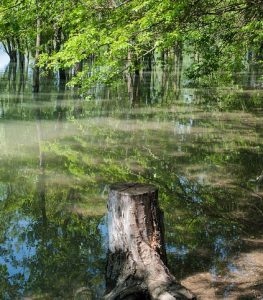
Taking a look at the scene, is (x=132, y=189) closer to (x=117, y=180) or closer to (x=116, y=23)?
(x=117, y=180)

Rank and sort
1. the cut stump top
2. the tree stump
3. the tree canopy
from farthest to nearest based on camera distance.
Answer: the tree canopy
the cut stump top
the tree stump

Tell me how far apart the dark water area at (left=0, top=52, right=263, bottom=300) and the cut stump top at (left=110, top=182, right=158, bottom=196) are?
1174mm

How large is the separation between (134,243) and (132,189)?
1.99 ft

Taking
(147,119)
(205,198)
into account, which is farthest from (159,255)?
(147,119)

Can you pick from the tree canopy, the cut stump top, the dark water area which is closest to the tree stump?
the cut stump top

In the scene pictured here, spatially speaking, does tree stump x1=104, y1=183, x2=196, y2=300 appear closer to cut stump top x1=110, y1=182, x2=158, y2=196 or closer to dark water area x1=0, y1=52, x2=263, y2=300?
cut stump top x1=110, y1=182, x2=158, y2=196

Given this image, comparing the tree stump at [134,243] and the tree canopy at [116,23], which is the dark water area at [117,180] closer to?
the tree stump at [134,243]

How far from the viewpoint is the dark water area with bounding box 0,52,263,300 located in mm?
5809

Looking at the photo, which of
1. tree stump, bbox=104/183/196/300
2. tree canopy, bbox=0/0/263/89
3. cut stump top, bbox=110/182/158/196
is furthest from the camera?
tree canopy, bbox=0/0/263/89

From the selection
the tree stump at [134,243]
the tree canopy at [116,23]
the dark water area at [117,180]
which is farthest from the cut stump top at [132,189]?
the tree canopy at [116,23]

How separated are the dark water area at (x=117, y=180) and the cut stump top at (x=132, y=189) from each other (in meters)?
1.17

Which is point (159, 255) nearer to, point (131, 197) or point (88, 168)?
point (131, 197)

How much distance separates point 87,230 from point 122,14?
4990 mm

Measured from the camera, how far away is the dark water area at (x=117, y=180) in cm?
581
